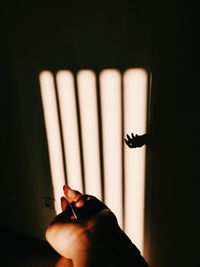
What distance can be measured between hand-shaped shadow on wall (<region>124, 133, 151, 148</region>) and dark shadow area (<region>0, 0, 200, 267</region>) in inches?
1.3

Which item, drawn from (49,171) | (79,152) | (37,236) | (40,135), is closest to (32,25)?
(40,135)

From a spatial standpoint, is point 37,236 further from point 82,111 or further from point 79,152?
point 82,111

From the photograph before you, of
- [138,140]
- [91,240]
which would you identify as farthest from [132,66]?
[91,240]

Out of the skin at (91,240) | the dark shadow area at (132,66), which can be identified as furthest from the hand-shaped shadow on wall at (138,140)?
the skin at (91,240)

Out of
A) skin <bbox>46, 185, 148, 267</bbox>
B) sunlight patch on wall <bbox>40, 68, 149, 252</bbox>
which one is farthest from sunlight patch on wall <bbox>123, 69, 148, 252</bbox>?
skin <bbox>46, 185, 148, 267</bbox>

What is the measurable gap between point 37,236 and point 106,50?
1.40m

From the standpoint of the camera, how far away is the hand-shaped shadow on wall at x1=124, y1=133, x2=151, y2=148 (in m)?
1.04

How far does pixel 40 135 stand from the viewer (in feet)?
4.50

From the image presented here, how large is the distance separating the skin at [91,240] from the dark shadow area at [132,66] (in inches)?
15.9

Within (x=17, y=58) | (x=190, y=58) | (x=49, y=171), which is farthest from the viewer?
(x=49, y=171)

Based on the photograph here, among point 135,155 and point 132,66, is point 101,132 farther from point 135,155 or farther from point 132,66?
point 132,66

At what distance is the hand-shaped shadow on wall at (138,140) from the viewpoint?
1044 mm

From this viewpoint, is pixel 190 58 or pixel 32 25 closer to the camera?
pixel 190 58

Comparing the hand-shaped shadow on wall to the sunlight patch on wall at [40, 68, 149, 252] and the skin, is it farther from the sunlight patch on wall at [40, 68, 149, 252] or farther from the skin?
the skin
